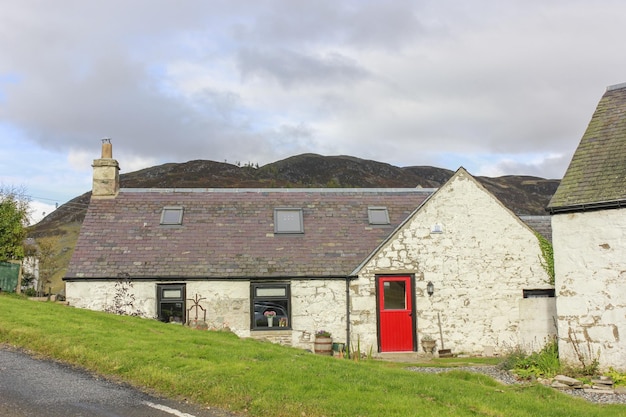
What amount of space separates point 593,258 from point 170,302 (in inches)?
536

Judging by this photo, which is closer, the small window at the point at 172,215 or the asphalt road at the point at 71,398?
the asphalt road at the point at 71,398

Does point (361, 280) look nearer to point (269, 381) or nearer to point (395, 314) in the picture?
point (395, 314)

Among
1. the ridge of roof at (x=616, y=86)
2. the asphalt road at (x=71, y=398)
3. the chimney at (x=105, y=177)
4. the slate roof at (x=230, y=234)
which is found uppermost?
the ridge of roof at (x=616, y=86)

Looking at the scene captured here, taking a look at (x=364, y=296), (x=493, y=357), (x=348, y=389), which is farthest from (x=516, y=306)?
(x=348, y=389)

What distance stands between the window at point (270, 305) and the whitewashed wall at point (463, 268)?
238cm

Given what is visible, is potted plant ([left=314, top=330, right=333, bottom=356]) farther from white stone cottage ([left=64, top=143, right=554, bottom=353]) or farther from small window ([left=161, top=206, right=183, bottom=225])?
small window ([left=161, top=206, right=183, bottom=225])

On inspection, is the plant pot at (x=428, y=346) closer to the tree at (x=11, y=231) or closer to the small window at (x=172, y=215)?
the small window at (x=172, y=215)

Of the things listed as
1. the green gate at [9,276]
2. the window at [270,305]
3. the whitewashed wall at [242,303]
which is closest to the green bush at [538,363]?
the whitewashed wall at [242,303]

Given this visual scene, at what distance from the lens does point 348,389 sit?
9.80m

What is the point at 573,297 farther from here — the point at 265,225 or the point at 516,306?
the point at 265,225

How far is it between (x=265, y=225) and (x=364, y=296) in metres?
5.01

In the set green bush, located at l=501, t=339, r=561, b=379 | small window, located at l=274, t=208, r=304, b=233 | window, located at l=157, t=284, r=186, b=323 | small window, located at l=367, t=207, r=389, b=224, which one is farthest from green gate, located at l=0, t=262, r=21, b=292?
green bush, located at l=501, t=339, r=561, b=379

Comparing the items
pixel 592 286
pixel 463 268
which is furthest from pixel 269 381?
pixel 463 268

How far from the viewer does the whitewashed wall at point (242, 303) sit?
70.9ft
